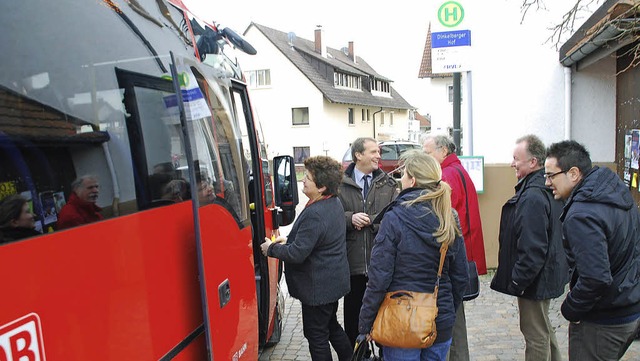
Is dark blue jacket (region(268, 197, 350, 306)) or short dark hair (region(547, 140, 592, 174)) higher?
short dark hair (region(547, 140, 592, 174))

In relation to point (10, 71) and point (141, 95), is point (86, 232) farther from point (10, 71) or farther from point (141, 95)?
point (141, 95)

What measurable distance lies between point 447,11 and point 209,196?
4.78m

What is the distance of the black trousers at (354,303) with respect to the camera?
4.32 metres

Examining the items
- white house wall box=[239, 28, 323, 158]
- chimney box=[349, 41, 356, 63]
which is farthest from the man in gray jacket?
chimney box=[349, 41, 356, 63]

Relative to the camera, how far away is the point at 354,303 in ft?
14.5

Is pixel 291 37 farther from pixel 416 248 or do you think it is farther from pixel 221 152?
pixel 416 248

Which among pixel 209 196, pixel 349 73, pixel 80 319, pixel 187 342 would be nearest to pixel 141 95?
pixel 209 196

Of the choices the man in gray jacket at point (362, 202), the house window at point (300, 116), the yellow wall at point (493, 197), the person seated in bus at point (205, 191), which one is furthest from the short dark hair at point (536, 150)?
the house window at point (300, 116)

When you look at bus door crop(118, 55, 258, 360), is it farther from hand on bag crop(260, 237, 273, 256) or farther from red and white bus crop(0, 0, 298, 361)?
hand on bag crop(260, 237, 273, 256)

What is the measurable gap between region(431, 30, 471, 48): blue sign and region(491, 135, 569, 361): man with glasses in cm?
289

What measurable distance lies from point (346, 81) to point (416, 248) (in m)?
39.8

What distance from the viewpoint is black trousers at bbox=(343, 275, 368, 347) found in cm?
432

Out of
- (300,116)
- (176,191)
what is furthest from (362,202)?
(300,116)

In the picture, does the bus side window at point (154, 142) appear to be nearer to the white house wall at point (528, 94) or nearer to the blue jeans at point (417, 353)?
the blue jeans at point (417, 353)
